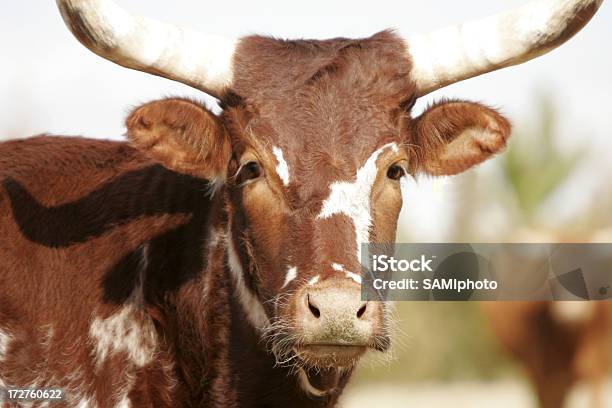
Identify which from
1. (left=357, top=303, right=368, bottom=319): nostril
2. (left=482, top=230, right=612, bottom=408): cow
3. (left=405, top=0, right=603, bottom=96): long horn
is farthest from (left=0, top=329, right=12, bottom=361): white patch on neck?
(left=482, top=230, right=612, bottom=408): cow

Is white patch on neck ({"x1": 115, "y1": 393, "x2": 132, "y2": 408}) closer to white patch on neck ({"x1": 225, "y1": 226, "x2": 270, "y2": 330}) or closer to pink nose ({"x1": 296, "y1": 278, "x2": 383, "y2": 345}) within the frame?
white patch on neck ({"x1": 225, "y1": 226, "x2": 270, "y2": 330})

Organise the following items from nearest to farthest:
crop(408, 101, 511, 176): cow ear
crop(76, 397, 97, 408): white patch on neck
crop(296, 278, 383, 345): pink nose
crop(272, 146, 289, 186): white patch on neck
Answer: crop(296, 278, 383, 345): pink nose < crop(272, 146, 289, 186): white patch on neck < crop(76, 397, 97, 408): white patch on neck < crop(408, 101, 511, 176): cow ear

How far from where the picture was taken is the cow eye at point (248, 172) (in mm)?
6145

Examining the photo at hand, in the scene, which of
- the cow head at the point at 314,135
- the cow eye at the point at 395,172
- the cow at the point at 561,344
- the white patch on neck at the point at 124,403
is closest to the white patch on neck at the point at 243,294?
the cow head at the point at 314,135

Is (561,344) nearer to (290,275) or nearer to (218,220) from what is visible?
(218,220)

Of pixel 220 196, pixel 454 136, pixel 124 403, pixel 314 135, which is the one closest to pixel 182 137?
pixel 220 196

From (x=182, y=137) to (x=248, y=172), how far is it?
1.90 feet

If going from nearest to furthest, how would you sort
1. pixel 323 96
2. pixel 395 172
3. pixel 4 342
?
pixel 323 96
pixel 395 172
pixel 4 342

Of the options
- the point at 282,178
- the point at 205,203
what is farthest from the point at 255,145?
the point at 205,203

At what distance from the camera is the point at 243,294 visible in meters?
6.37

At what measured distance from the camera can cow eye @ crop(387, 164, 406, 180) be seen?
6.17 meters

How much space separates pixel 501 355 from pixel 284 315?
16.1 meters

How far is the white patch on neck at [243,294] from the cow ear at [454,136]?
1.26 metres

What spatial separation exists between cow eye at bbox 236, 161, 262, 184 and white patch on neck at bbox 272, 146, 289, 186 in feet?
0.57
